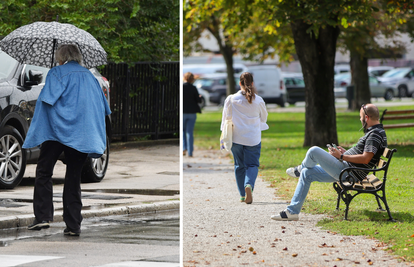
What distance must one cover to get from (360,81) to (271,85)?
8.22m

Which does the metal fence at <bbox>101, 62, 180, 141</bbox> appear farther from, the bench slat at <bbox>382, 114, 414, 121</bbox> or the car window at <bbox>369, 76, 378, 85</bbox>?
the car window at <bbox>369, 76, 378, 85</bbox>

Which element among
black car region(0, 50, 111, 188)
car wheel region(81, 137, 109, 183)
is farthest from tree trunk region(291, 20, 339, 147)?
black car region(0, 50, 111, 188)

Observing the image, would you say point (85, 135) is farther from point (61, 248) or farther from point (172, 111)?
point (172, 111)

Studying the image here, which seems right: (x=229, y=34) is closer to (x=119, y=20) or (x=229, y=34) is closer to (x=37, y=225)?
(x=119, y=20)

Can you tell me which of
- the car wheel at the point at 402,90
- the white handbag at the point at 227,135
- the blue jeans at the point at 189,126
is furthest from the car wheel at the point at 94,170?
the car wheel at the point at 402,90

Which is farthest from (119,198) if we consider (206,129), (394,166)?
(206,129)

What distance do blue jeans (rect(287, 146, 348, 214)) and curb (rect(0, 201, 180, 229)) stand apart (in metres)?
2.08

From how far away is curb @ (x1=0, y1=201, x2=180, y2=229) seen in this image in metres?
7.19

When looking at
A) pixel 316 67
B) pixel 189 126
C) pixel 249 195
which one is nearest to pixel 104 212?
pixel 249 195

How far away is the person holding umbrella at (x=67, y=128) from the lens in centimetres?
663

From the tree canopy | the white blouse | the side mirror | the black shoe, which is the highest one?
the tree canopy

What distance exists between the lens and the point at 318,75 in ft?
50.6

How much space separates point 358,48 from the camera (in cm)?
2569

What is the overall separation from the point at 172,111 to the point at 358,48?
32.3ft
